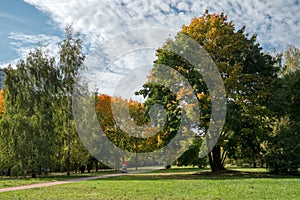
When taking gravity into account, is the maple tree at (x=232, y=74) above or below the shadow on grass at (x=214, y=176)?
above

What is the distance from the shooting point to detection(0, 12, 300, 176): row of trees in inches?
901

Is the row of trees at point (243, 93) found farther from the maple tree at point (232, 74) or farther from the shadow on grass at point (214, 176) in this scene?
the shadow on grass at point (214, 176)

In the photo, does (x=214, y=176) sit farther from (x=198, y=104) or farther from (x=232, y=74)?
(x=232, y=74)

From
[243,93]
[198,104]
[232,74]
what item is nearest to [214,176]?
[198,104]

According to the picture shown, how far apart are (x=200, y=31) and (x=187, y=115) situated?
6.84 metres

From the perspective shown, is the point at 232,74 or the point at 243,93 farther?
the point at 243,93

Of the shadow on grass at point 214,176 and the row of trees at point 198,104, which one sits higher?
the row of trees at point 198,104

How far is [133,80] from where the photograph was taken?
82.4 feet

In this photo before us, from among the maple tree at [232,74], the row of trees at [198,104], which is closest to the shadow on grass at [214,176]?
the row of trees at [198,104]

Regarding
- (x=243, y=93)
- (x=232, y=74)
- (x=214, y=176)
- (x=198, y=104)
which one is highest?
(x=232, y=74)

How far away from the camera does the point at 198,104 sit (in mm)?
22953

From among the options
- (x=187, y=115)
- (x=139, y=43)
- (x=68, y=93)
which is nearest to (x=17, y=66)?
(x=68, y=93)

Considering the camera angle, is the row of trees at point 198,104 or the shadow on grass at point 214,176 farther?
the row of trees at point 198,104

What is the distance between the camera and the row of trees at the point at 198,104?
75.0ft
